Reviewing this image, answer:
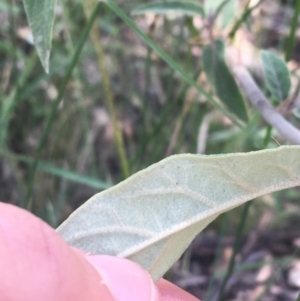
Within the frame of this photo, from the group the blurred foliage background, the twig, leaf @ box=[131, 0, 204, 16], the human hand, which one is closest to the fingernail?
the human hand

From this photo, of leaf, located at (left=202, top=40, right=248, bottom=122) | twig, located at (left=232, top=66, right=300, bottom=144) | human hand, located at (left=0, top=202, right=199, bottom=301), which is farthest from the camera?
leaf, located at (left=202, top=40, right=248, bottom=122)

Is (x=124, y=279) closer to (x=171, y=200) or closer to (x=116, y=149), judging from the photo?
(x=171, y=200)

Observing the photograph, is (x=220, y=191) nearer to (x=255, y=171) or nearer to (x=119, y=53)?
(x=255, y=171)

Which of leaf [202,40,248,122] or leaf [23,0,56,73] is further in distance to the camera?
leaf [202,40,248,122]

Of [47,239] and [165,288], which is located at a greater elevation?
[47,239]

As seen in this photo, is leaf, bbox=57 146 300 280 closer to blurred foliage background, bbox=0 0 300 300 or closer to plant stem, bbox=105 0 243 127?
plant stem, bbox=105 0 243 127

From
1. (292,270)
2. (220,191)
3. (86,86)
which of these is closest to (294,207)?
(292,270)

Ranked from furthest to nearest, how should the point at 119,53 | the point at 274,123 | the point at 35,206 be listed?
the point at 119,53 < the point at 35,206 < the point at 274,123
